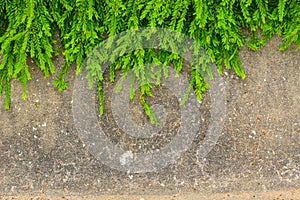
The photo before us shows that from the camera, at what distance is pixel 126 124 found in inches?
102

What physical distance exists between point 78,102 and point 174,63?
2.56 feet

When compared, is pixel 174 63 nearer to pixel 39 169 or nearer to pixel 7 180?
pixel 39 169

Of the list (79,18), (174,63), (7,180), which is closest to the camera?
(79,18)

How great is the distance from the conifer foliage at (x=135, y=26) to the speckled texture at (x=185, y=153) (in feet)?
0.64

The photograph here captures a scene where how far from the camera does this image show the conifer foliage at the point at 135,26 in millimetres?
2213

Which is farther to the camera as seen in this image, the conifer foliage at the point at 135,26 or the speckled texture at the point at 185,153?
the speckled texture at the point at 185,153

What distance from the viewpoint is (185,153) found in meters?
2.58

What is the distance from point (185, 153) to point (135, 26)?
3.35ft

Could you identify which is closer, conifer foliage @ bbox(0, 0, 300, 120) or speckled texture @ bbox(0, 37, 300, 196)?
conifer foliage @ bbox(0, 0, 300, 120)

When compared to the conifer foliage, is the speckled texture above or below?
below

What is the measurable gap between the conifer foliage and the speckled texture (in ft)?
0.64

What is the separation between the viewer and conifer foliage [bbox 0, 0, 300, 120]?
221 cm

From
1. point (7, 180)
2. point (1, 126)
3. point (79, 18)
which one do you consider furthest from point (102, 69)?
point (7, 180)

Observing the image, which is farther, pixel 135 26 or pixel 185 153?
pixel 185 153
